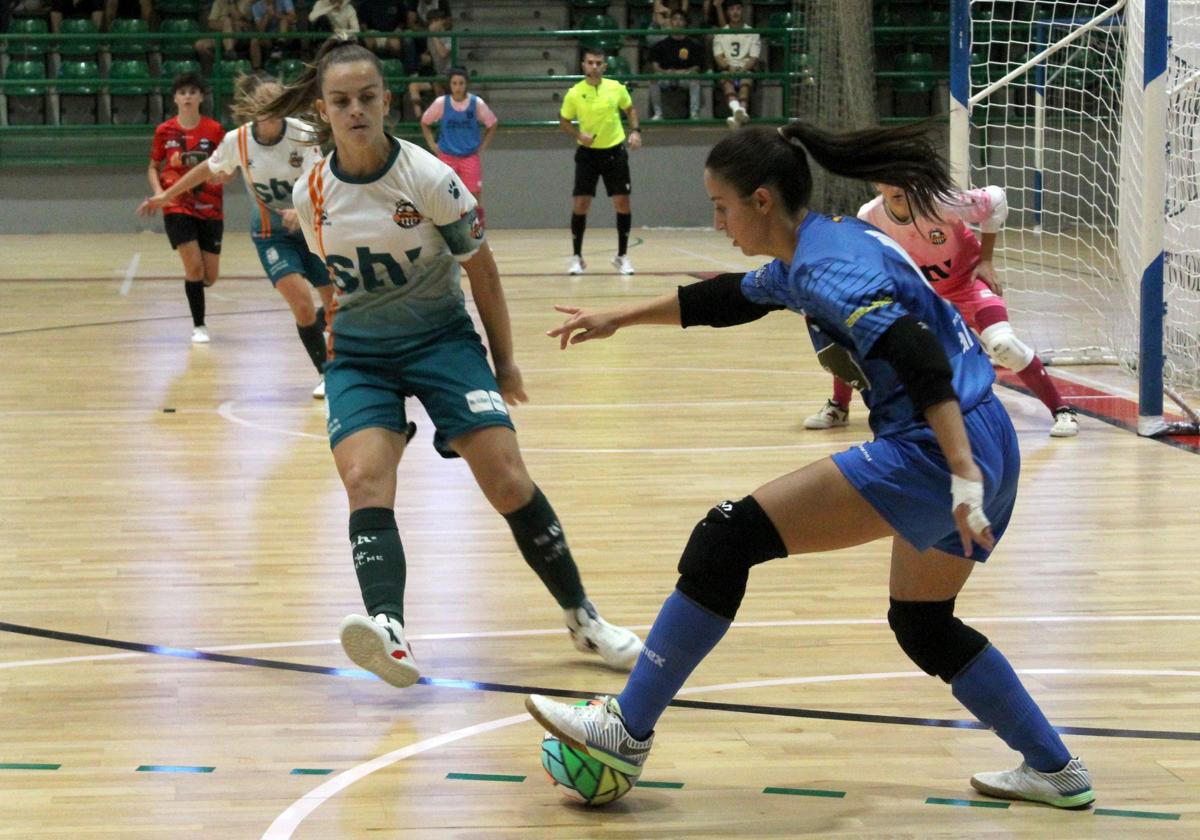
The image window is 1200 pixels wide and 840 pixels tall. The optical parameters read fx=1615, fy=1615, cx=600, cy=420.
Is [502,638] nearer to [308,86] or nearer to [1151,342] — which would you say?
[308,86]

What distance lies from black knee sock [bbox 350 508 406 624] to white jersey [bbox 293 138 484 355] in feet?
1.52

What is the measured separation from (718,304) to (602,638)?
3.66 feet

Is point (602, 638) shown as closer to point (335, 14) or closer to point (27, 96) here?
point (335, 14)

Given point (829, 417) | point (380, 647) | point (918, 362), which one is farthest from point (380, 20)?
point (918, 362)

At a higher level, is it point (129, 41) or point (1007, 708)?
point (129, 41)

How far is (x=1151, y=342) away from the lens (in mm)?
7250

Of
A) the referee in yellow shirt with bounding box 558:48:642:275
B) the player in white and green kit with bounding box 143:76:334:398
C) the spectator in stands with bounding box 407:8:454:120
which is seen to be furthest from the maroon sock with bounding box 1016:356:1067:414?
the spectator in stands with bounding box 407:8:454:120

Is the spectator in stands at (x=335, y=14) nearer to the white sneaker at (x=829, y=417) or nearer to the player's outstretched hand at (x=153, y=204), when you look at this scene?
the player's outstretched hand at (x=153, y=204)

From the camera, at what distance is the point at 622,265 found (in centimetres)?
A: 1496

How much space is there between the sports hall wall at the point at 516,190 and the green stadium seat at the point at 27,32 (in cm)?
144

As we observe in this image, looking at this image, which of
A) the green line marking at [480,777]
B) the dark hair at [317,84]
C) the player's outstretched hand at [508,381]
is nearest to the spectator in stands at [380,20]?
the dark hair at [317,84]

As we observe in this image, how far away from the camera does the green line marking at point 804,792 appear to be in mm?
3209

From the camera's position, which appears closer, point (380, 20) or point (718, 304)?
point (718, 304)

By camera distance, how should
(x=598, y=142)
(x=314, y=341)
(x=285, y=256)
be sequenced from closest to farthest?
(x=285, y=256) < (x=314, y=341) < (x=598, y=142)
